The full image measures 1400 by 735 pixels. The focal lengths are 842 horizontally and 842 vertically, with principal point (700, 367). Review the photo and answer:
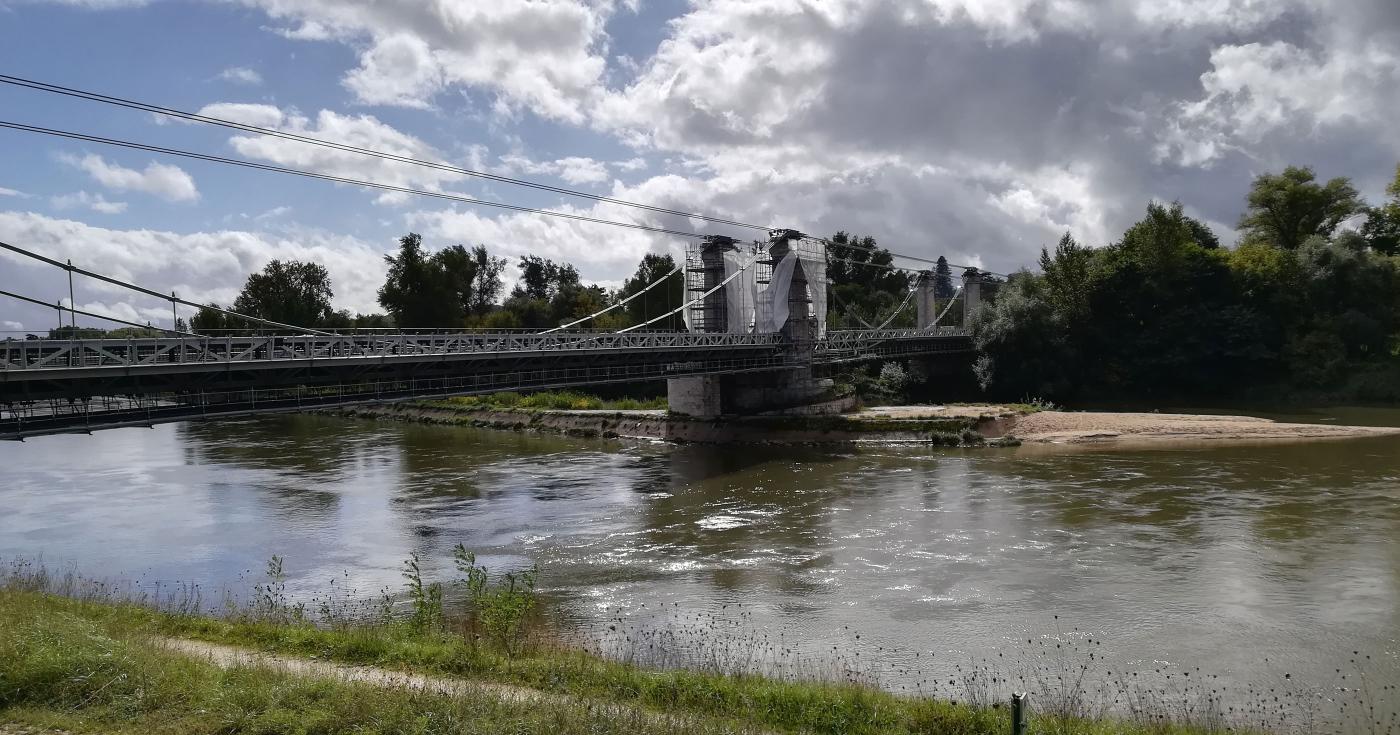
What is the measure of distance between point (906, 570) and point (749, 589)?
3302mm

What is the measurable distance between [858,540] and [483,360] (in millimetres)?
14554

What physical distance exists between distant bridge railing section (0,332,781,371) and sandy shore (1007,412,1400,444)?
1741 cm

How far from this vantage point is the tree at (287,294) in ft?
259

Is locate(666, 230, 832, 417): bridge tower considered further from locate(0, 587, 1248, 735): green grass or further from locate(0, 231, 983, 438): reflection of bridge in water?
locate(0, 587, 1248, 735): green grass

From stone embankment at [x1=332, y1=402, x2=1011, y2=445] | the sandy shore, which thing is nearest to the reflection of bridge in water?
stone embankment at [x1=332, y1=402, x2=1011, y2=445]

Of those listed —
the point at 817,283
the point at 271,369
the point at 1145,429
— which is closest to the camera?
the point at 271,369

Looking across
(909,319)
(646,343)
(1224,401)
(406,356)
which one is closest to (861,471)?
(646,343)

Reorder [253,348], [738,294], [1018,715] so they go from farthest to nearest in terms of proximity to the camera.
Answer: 1. [738,294]
2. [253,348]
3. [1018,715]

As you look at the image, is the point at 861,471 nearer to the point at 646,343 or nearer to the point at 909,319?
the point at 646,343

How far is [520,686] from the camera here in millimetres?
8648

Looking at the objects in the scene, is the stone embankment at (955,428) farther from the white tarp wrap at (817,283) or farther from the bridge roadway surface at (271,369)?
the white tarp wrap at (817,283)

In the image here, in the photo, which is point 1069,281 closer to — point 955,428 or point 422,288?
point 955,428

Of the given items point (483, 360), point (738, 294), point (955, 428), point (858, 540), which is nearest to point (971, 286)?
point (738, 294)

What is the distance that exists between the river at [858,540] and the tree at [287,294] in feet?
144
